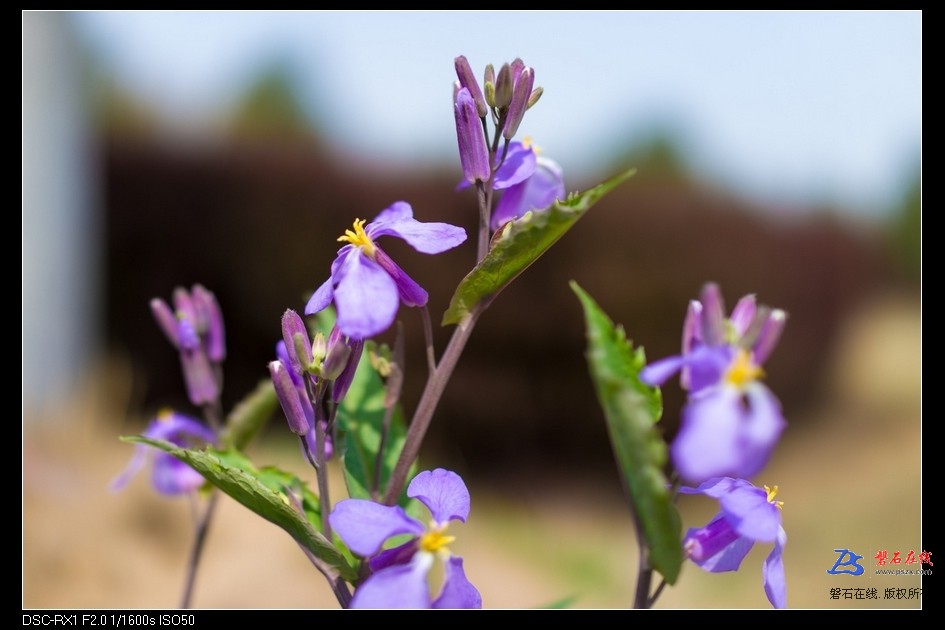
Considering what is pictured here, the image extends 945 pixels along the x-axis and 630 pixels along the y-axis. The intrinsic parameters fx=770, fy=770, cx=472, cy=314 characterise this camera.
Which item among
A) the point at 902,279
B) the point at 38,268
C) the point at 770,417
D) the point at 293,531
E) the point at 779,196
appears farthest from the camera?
the point at 902,279

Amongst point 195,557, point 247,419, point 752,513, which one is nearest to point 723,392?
point 752,513

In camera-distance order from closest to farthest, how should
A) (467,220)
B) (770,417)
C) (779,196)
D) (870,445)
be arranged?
1. (770,417)
2. (467,220)
3. (779,196)
4. (870,445)

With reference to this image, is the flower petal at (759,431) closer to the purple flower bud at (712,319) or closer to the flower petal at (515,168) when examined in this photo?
the purple flower bud at (712,319)

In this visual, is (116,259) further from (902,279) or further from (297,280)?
(902,279)

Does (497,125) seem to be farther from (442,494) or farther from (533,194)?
(442,494)

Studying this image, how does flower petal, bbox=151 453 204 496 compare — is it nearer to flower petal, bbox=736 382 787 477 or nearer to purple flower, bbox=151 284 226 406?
purple flower, bbox=151 284 226 406

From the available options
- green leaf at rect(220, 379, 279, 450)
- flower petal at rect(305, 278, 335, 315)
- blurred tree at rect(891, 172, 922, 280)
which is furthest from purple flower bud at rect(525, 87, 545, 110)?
blurred tree at rect(891, 172, 922, 280)

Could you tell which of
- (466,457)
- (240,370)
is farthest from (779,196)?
(240,370)
